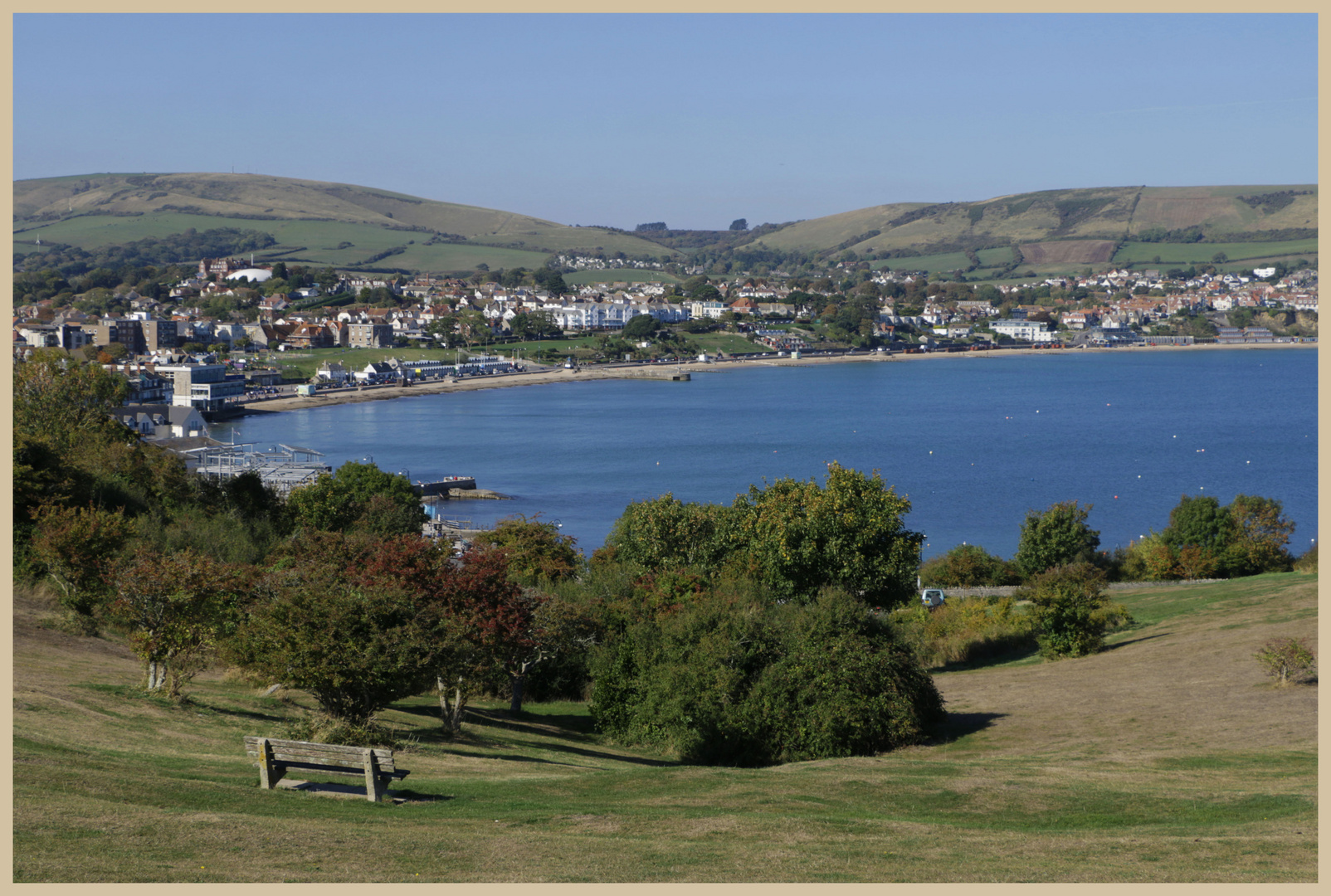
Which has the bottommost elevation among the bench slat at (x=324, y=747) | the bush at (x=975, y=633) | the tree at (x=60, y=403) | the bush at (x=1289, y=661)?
the bush at (x=975, y=633)

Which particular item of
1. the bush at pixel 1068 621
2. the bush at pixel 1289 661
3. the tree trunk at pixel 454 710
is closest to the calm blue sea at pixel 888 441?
the bush at pixel 1068 621

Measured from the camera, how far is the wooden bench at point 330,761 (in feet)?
24.7

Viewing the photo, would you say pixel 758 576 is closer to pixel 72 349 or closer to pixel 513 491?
pixel 513 491

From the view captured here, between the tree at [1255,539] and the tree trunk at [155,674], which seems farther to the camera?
the tree at [1255,539]

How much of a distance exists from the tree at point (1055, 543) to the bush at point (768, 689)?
1330 centimetres

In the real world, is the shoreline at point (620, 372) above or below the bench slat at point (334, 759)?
above

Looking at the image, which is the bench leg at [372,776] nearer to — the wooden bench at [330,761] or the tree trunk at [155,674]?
the wooden bench at [330,761]

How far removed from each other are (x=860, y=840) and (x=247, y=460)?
36580 millimetres

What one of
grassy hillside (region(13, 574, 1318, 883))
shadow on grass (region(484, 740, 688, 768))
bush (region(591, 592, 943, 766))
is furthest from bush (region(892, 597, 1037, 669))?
shadow on grass (region(484, 740, 688, 768))

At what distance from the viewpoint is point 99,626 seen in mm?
14766

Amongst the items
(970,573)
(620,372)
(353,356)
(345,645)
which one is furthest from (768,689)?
(353,356)

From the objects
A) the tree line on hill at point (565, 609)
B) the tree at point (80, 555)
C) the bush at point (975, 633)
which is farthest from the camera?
the bush at point (975, 633)

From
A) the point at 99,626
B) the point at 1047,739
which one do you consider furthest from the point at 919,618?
the point at 99,626

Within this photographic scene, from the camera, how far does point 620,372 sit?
102125 mm
